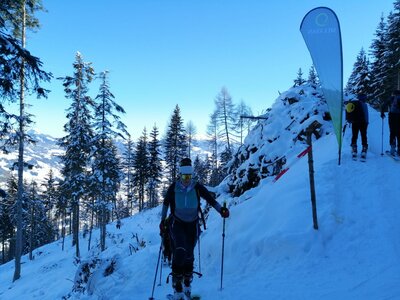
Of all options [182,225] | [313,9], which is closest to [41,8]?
[313,9]

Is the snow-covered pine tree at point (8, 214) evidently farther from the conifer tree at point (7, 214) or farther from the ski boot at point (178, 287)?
the ski boot at point (178, 287)

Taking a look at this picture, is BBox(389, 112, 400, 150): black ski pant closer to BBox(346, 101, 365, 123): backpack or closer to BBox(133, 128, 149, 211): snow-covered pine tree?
BBox(346, 101, 365, 123): backpack

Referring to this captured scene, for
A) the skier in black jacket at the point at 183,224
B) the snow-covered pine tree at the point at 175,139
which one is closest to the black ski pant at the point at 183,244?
the skier in black jacket at the point at 183,224

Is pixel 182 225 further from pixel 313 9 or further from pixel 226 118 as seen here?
pixel 226 118

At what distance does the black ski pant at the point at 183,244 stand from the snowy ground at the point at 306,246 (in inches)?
38.5

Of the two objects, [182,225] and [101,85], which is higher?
[101,85]

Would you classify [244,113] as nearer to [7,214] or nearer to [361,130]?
[7,214]

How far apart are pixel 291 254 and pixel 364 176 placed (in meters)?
3.64

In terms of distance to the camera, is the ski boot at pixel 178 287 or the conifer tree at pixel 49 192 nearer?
the ski boot at pixel 178 287

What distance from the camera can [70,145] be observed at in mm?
27609

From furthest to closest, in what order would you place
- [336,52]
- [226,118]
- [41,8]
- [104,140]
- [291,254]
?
[226,118], [104,140], [41,8], [336,52], [291,254]

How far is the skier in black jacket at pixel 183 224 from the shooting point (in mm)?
5543

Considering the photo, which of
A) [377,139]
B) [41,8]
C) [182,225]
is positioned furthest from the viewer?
[41,8]

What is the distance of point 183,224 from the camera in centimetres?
578
